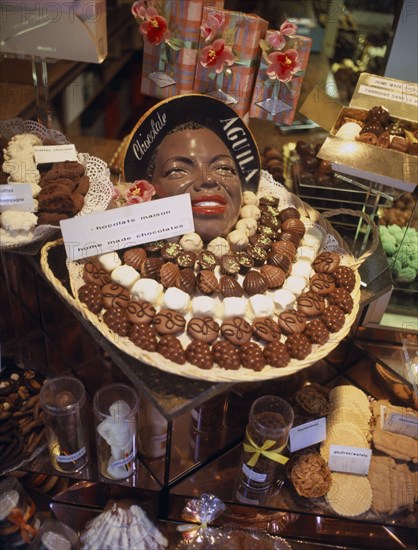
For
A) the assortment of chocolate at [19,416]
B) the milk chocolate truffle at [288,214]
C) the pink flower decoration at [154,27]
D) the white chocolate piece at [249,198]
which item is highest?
the pink flower decoration at [154,27]

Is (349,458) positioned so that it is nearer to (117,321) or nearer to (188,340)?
(188,340)

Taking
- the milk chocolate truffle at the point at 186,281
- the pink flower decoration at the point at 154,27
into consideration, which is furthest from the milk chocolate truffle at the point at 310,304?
the pink flower decoration at the point at 154,27

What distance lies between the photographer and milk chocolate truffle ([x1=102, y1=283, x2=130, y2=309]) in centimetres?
157

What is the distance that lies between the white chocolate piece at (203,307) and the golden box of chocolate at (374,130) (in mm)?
588

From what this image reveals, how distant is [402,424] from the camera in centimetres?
177

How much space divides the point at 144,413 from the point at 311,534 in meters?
0.63

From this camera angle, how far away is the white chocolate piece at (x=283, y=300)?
5.40ft

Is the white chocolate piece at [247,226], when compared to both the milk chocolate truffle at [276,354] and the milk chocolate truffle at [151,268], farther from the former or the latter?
the milk chocolate truffle at [276,354]

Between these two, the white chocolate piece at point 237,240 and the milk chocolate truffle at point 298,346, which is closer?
the milk chocolate truffle at point 298,346

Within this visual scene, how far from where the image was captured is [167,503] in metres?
1.71

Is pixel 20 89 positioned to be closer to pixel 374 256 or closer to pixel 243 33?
pixel 243 33

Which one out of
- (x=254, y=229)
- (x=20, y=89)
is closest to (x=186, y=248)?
(x=254, y=229)

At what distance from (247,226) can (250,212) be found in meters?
0.07

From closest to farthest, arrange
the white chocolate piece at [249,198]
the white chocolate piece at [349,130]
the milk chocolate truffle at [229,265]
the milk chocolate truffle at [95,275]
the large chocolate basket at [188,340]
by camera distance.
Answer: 1. the large chocolate basket at [188,340]
2. the milk chocolate truffle at [95,275]
3. the milk chocolate truffle at [229,265]
4. the white chocolate piece at [349,130]
5. the white chocolate piece at [249,198]
